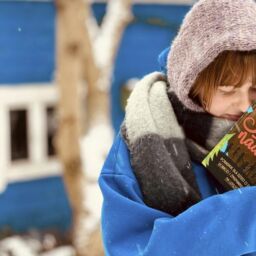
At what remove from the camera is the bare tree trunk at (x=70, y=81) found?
3.19m

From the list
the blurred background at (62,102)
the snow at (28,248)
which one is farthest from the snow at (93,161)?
the snow at (28,248)

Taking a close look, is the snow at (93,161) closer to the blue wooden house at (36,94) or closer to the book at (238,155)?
the blue wooden house at (36,94)

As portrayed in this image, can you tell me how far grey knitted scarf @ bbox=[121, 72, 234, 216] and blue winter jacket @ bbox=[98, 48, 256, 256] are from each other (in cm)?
3

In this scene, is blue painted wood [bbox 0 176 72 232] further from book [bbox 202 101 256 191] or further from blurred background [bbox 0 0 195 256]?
book [bbox 202 101 256 191]

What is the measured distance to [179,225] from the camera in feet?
2.84

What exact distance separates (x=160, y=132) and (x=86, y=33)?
2.50 metres

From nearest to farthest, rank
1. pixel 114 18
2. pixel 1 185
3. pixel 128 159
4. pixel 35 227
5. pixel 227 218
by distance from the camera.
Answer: pixel 227 218
pixel 128 159
pixel 114 18
pixel 1 185
pixel 35 227

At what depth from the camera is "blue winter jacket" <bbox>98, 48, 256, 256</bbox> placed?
850 mm

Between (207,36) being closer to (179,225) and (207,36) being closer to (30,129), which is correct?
(179,225)

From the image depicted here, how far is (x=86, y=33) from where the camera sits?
3.33 meters

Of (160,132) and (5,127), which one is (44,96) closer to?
(5,127)

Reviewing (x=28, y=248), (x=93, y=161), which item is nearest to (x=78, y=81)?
(x=93, y=161)

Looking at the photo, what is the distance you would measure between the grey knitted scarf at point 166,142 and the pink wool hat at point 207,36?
0.04 metres

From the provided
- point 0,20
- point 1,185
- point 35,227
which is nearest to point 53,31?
point 0,20
